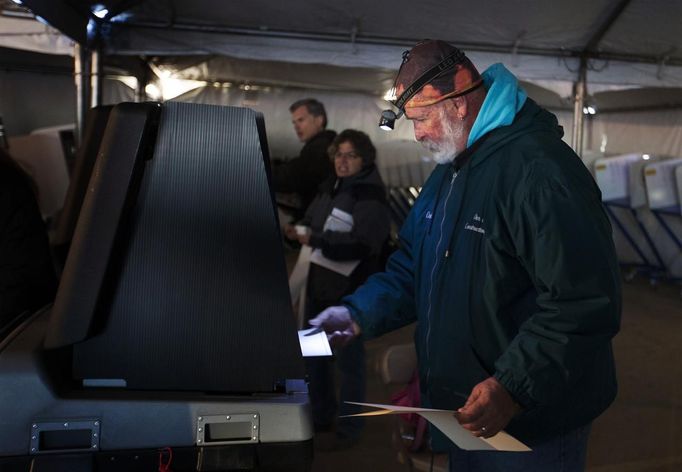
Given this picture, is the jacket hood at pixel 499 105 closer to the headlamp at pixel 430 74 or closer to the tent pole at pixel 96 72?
the headlamp at pixel 430 74

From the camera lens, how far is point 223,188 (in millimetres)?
1217

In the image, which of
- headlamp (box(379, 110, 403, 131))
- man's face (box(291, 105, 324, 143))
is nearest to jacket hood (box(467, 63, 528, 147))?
headlamp (box(379, 110, 403, 131))

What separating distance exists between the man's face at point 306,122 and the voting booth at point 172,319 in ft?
10.0

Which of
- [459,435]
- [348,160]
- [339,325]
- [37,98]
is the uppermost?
[37,98]

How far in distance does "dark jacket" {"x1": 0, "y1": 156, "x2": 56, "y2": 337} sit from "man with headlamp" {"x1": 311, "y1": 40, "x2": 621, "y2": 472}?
2.44ft

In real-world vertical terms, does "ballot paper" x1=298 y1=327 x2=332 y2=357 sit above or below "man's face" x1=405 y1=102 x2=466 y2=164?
below

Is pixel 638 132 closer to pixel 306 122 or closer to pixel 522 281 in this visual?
pixel 306 122

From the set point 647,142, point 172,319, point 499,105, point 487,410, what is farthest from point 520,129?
point 647,142

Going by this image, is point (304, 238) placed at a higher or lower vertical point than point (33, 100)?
lower

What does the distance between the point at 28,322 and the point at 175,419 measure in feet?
1.36

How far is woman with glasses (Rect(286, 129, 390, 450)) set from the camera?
3.54 meters

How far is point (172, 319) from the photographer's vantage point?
47.3 inches

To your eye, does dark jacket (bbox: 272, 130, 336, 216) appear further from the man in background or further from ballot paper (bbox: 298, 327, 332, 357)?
ballot paper (bbox: 298, 327, 332, 357)

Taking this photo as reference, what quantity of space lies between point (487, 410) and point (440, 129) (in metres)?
0.70
